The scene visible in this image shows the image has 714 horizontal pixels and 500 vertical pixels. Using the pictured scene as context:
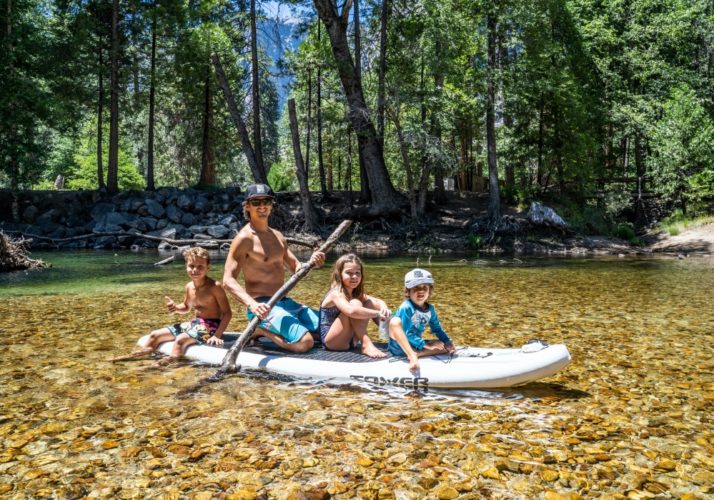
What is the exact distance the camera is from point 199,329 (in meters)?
5.56

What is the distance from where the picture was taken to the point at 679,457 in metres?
3.19

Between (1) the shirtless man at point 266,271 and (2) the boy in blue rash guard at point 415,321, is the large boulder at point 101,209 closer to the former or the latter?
(1) the shirtless man at point 266,271

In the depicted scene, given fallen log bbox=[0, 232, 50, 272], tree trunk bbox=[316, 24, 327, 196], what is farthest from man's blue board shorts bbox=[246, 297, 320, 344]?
tree trunk bbox=[316, 24, 327, 196]

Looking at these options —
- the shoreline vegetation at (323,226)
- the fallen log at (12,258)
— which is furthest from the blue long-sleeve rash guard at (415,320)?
the shoreline vegetation at (323,226)

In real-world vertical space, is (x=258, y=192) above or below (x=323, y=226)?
below

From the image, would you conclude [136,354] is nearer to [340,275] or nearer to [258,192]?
[258,192]

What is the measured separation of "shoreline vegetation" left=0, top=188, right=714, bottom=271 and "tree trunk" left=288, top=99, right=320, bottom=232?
0.47 m

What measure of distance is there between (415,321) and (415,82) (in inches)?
733

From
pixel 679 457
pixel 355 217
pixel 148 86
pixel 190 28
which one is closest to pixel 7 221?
pixel 148 86

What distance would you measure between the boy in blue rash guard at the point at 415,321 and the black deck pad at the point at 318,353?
0.30 meters

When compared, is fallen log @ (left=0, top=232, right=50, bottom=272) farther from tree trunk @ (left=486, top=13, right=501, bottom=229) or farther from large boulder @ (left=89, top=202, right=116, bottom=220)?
tree trunk @ (left=486, top=13, right=501, bottom=229)

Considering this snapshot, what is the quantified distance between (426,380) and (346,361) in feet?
2.42

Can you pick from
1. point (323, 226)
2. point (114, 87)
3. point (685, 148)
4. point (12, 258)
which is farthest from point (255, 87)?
point (685, 148)

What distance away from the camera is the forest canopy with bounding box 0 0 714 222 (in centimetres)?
1997
